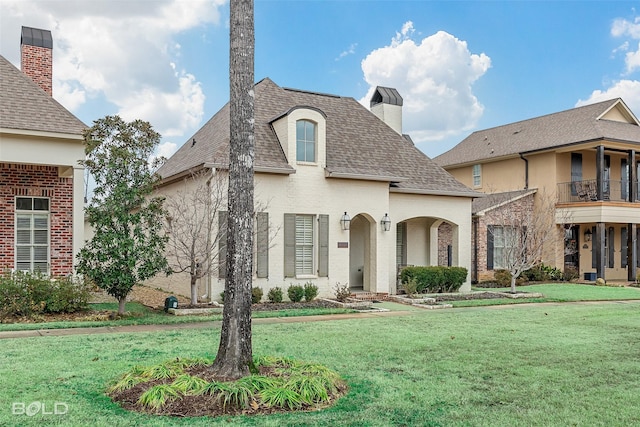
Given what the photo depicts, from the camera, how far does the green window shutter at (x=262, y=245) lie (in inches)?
618

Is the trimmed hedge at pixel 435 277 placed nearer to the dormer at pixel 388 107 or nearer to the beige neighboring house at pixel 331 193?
the beige neighboring house at pixel 331 193

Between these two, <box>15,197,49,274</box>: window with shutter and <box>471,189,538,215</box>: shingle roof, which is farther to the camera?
<box>471,189,538,215</box>: shingle roof

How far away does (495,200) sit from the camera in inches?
1011

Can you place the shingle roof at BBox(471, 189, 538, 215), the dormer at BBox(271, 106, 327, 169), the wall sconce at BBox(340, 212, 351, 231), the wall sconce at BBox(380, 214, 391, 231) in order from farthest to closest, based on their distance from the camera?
the shingle roof at BBox(471, 189, 538, 215) < the wall sconce at BBox(380, 214, 391, 231) < the wall sconce at BBox(340, 212, 351, 231) < the dormer at BBox(271, 106, 327, 169)

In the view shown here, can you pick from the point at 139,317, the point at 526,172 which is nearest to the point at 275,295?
the point at 139,317

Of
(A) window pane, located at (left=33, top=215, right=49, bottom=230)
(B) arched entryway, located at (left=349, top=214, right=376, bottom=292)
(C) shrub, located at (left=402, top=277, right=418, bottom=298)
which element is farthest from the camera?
(B) arched entryway, located at (left=349, top=214, right=376, bottom=292)

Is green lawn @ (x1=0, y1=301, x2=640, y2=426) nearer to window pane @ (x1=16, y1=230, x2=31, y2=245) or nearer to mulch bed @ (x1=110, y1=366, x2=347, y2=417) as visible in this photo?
mulch bed @ (x1=110, y1=366, x2=347, y2=417)

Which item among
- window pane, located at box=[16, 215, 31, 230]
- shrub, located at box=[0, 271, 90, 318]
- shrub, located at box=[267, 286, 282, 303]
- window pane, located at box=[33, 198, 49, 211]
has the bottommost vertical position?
shrub, located at box=[267, 286, 282, 303]

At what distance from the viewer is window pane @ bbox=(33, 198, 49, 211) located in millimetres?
14625

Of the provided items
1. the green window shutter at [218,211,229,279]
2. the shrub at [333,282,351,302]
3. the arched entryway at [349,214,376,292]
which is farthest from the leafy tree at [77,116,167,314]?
the arched entryway at [349,214,376,292]

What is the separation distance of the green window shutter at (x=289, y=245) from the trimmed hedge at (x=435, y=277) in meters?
4.18

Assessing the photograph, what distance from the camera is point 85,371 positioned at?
7246 millimetres

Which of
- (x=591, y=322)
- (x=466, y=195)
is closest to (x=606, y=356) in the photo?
(x=591, y=322)

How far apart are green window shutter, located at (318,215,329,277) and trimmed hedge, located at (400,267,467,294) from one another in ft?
10.1
